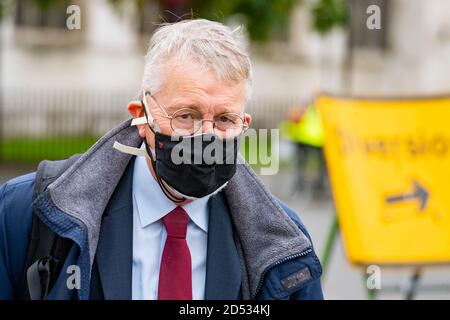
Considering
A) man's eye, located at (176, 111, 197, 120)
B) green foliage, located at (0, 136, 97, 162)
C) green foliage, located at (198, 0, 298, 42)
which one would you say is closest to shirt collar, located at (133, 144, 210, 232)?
man's eye, located at (176, 111, 197, 120)

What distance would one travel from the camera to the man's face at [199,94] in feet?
8.16

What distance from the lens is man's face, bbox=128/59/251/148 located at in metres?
2.49

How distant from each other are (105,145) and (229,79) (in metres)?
→ 0.41

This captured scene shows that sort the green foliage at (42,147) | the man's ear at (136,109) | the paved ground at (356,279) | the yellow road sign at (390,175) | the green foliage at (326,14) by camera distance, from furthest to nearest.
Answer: the green foliage at (42,147)
the green foliage at (326,14)
the paved ground at (356,279)
the yellow road sign at (390,175)
the man's ear at (136,109)

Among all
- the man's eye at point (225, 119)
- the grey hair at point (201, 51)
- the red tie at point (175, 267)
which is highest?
the grey hair at point (201, 51)

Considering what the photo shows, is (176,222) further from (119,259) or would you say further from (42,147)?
(42,147)

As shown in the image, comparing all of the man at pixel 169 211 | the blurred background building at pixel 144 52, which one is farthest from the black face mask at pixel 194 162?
the blurred background building at pixel 144 52

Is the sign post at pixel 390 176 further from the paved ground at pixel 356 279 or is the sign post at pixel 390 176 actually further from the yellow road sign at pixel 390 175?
the paved ground at pixel 356 279

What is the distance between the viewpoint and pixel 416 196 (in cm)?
588

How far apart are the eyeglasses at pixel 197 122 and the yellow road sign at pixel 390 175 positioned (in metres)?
3.23

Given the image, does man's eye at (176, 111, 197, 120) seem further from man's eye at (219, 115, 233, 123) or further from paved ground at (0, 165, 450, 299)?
paved ground at (0, 165, 450, 299)

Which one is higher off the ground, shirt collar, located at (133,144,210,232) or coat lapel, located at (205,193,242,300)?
shirt collar, located at (133,144,210,232)
